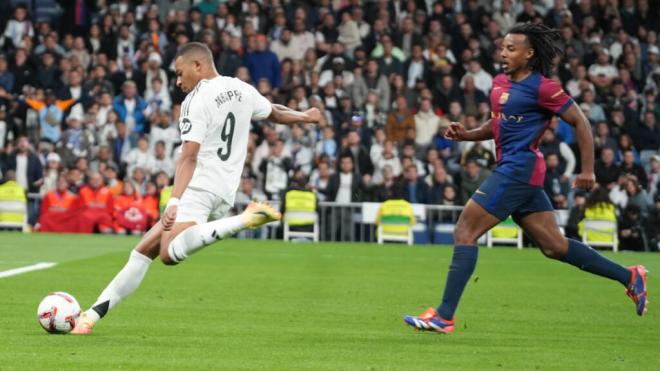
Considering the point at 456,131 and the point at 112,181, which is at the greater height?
the point at 456,131

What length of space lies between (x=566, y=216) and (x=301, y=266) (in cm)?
837

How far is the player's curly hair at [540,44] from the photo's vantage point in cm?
1066

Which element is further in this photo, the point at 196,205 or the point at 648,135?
the point at 648,135

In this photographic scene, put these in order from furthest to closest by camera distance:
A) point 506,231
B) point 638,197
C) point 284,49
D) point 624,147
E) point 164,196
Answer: point 284,49, point 624,147, point 506,231, point 164,196, point 638,197

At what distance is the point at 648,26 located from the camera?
1215 inches

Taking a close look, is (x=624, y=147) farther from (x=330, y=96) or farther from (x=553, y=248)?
(x=553, y=248)

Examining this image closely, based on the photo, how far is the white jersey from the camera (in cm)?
990

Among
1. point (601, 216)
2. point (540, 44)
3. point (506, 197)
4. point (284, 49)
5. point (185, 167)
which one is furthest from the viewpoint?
point (284, 49)

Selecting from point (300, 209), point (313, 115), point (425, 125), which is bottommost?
point (300, 209)

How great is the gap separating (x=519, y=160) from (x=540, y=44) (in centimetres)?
98

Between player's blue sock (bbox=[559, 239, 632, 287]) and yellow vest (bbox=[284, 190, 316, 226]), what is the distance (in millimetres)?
A: 15161

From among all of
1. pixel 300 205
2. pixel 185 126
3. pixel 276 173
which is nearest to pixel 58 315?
pixel 185 126

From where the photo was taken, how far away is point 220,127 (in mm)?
10023

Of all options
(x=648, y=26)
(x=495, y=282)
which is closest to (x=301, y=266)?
(x=495, y=282)
